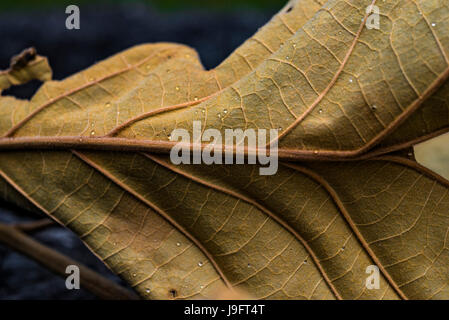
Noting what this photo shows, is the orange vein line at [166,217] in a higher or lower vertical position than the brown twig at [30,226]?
lower

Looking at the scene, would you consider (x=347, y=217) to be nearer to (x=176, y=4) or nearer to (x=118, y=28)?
(x=118, y=28)

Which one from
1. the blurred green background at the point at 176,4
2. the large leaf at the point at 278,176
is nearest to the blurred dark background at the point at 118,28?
the blurred green background at the point at 176,4

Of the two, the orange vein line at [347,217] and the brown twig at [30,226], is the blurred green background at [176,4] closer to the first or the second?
the brown twig at [30,226]

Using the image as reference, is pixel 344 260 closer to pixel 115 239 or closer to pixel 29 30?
pixel 115 239

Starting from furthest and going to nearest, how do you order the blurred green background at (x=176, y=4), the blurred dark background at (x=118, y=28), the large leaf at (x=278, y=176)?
1. the blurred green background at (x=176, y=4)
2. the blurred dark background at (x=118, y=28)
3. the large leaf at (x=278, y=176)

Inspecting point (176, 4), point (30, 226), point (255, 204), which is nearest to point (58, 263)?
point (30, 226)

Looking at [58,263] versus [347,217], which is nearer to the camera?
[347,217]
